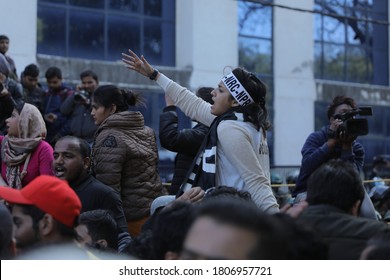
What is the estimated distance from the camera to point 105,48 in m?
18.8

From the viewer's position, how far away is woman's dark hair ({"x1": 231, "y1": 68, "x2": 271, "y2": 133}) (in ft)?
20.8

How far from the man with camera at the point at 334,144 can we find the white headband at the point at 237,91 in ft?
3.17

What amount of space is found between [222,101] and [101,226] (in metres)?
1.21

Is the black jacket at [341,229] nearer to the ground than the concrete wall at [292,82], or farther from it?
nearer to the ground

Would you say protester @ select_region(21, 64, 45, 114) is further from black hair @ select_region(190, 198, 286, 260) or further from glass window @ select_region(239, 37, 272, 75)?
glass window @ select_region(239, 37, 272, 75)

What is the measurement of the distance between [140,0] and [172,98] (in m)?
12.8

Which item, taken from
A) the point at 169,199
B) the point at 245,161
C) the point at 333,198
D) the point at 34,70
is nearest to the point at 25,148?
the point at 169,199

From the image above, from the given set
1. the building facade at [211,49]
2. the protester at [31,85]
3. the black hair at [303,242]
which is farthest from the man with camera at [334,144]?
the building facade at [211,49]

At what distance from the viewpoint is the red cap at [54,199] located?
429 centimetres

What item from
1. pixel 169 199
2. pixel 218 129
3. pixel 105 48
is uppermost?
pixel 105 48

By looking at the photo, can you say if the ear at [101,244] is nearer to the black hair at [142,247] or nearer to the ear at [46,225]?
the black hair at [142,247]

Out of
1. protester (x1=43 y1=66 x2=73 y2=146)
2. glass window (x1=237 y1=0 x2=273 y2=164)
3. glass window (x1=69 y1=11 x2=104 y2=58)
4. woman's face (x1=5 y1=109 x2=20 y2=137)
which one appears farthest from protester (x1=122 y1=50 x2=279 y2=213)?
glass window (x1=237 y1=0 x2=273 y2=164)

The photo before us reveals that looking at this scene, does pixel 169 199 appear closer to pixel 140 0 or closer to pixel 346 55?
pixel 140 0

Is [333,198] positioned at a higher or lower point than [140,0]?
lower
